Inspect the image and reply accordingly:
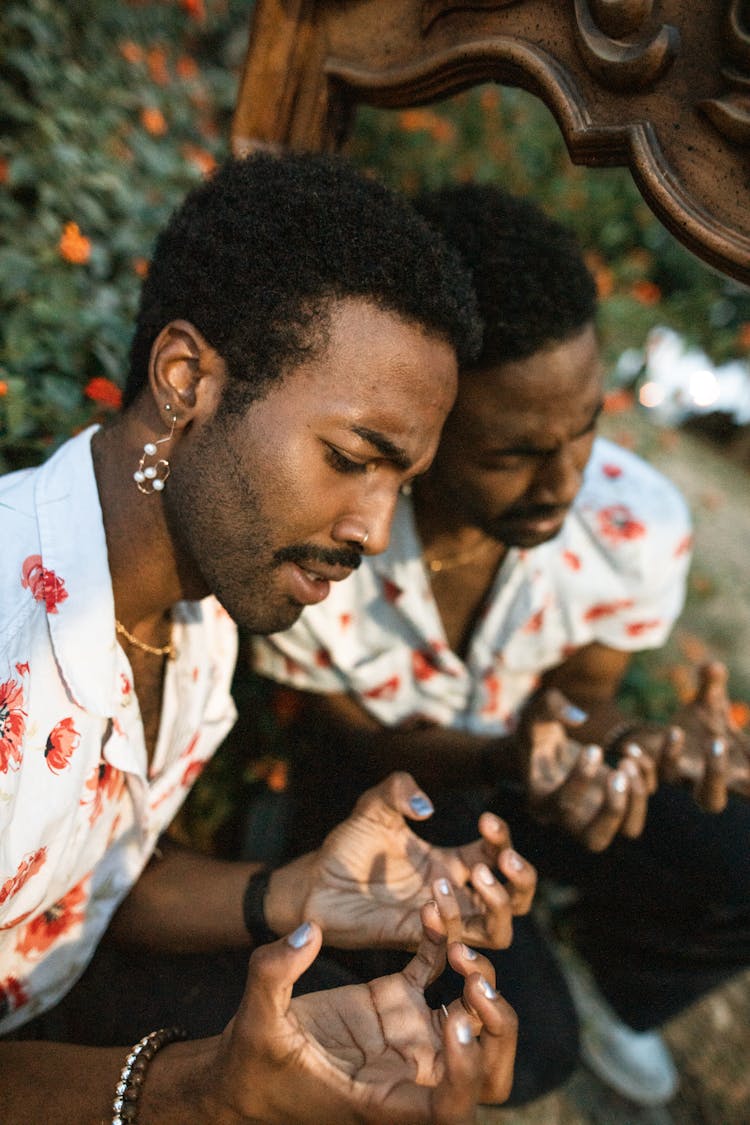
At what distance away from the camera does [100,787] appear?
1.53 metres

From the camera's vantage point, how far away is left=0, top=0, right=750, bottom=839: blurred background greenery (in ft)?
6.92

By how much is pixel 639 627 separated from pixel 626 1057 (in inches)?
51.8

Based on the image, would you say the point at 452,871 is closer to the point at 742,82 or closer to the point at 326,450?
the point at 326,450

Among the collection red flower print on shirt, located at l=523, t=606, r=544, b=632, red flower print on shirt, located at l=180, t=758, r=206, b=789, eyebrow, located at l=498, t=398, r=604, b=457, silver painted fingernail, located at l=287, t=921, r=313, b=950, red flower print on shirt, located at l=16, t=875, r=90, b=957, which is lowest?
red flower print on shirt, located at l=16, t=875, r=90, b=957

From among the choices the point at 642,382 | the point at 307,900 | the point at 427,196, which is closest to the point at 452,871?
the point at 307,900

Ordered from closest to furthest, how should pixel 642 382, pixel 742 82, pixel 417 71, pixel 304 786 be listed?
1. pixel 742 82
2. pixel 417 71
3. pixel 304 786
4. pixel 642 382

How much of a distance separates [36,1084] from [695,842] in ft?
5.64

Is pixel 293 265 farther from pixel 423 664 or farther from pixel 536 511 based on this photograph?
pixel 423 664

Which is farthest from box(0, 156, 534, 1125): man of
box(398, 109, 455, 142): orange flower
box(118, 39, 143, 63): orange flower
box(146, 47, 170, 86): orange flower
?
box(398, 109, 455, 142): orange flower

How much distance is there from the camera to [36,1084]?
1.35 metres

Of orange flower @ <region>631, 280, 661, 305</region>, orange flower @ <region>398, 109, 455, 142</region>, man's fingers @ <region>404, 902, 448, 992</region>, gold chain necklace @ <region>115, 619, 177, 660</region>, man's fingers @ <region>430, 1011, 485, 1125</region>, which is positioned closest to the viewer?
man's fingers @ <region>430, 1011, 485, 1125</region>

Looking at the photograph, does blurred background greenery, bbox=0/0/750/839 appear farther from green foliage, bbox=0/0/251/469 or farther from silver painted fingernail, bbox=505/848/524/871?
silver painted fingernail, bbox=505/848/524/871

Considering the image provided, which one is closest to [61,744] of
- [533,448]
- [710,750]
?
[533,448]

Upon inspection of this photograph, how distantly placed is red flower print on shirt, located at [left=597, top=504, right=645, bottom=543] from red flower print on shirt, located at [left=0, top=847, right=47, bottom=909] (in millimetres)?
1704
